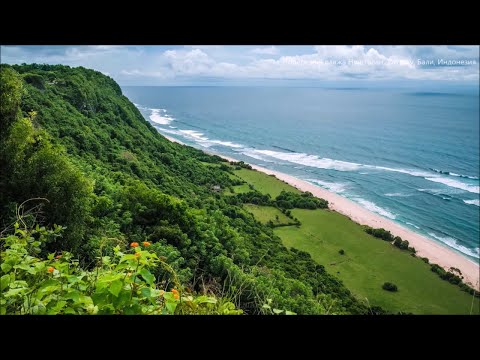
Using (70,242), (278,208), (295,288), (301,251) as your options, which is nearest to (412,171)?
(278,208)

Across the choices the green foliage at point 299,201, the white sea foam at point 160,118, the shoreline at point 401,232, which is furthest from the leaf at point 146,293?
the white sea foam at point 160,118

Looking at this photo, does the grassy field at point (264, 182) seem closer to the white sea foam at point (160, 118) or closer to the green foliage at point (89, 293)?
the white sea foam at point (160, 118)

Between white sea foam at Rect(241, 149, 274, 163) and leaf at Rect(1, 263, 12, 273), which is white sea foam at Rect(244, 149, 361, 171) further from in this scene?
leaf at Rect(1, 263, 12, 273)

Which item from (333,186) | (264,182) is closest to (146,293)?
(333,186)

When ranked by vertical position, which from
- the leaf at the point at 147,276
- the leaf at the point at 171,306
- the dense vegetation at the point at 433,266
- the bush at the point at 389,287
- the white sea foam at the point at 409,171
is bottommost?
the bush at the point at 389,287

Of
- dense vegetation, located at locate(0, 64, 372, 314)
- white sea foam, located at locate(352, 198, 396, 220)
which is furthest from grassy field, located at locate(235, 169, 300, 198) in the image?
white sea foam, located at locate(352, 198, 396, 220)
